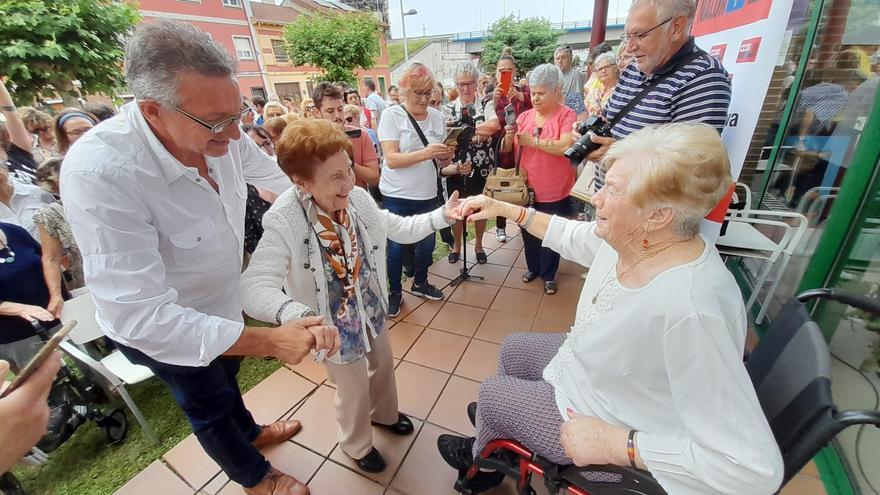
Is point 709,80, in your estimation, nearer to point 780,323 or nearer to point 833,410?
point 780,323

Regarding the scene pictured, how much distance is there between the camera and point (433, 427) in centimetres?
220

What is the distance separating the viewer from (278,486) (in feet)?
5.98

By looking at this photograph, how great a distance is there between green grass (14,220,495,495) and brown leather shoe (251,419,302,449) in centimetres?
57

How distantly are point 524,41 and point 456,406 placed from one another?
3395 cm

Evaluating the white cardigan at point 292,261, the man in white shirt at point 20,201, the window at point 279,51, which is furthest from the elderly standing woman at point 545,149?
the window at point 279,51

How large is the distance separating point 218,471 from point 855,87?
4302 mm

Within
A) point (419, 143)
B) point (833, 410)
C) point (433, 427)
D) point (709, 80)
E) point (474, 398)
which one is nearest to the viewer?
point (833, 410)

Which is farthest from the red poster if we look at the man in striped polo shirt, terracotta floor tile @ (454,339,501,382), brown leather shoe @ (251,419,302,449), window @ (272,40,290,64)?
window @ (272,40,290,64)

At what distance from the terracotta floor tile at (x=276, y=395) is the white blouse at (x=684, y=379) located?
1951mm

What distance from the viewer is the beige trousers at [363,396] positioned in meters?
1.73

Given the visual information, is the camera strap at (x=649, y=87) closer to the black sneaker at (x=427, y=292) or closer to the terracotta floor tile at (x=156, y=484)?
the black sneaker at (x=427, y=292)

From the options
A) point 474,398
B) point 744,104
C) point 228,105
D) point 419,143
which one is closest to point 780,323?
point 744,104

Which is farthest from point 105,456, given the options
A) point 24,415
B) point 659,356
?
point 659,356

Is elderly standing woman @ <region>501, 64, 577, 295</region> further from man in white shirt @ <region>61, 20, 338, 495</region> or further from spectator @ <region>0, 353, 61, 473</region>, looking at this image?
spectator @ <region>0, 353, 61, 473</region>
